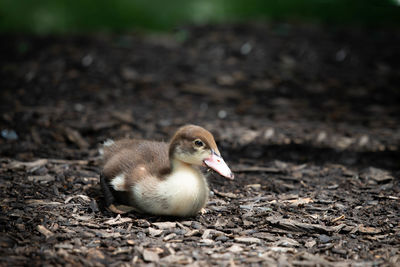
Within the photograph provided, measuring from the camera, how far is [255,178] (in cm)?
548

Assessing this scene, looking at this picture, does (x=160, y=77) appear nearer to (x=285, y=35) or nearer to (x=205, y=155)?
(x=285, y=35)

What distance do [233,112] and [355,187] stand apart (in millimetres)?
2931

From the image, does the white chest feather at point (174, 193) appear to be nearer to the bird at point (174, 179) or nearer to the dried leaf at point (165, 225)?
the bird at point (174, 179)

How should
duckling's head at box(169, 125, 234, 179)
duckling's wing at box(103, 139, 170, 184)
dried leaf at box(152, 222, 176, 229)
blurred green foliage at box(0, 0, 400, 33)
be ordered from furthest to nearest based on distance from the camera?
blurred green foliage at box(0, 0, 400, 33) < duckling's wing at box(103, 139, 170, 184) < duckling's head at box(169, 125, 234, 179) < dried leaf at box(152, 222, 176, 229)

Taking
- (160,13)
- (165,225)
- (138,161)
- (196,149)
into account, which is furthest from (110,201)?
(160,13)

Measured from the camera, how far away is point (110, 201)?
4508 millimetres

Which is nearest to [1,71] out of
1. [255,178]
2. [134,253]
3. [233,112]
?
[233,112]

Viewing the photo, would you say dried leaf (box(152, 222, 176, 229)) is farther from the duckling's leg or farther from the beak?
the beak

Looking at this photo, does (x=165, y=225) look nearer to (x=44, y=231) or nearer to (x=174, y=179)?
(x=174, y=179)

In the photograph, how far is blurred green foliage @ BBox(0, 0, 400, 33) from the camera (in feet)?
33.8

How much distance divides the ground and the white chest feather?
123 millimetres

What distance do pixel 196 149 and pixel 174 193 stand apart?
0.41 meters

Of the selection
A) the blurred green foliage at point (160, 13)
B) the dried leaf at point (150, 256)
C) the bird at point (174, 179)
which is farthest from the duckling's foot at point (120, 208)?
the blurred green foliage at point (160, 13)

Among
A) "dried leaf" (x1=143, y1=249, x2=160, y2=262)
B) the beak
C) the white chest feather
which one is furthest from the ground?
the beak
